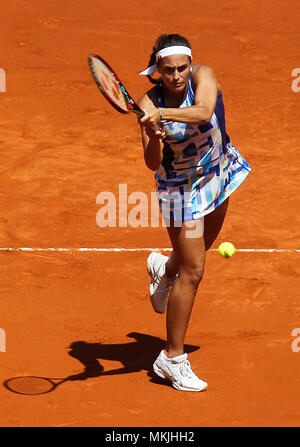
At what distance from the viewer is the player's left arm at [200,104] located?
549 centimetres

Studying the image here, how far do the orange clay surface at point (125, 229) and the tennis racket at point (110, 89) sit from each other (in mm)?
1727

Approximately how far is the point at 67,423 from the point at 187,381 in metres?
0.85

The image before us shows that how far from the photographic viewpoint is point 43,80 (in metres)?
12.4

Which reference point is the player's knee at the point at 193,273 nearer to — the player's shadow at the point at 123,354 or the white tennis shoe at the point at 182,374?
the white tennis shoe at the point at 182,374

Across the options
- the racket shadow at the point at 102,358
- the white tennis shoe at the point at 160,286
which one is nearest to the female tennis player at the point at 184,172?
the racket shadow at the point at 102,358

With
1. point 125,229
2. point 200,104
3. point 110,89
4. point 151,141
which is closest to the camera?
point 110,89

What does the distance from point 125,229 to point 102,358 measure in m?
2.57

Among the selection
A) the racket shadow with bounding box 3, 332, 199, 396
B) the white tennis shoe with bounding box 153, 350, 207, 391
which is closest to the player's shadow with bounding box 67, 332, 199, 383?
the racket shadow with bounding box 3, 332, 199, 396

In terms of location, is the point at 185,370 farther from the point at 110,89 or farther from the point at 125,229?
the point at 125,229

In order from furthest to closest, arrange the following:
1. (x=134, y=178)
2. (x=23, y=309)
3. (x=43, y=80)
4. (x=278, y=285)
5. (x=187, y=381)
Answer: (x=43, y=80)
(x=134, y=178)
(x=278, y=285)
(x=23, y=309)
(x=187, y=381)

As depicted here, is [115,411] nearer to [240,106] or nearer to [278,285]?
[278,285]

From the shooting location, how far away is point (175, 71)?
5730mm

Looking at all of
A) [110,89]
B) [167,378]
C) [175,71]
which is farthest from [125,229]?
[110,89]

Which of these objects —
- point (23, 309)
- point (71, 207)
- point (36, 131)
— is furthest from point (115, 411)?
point (36, 131)
